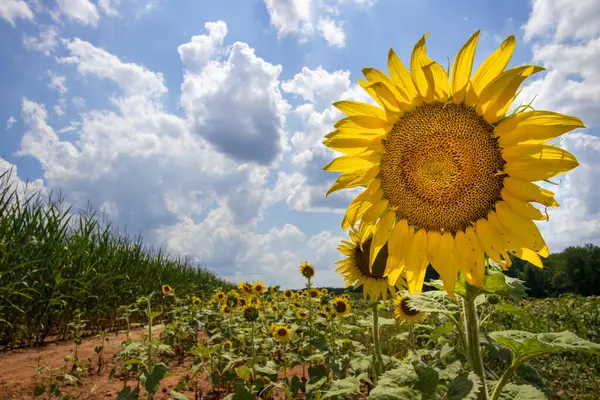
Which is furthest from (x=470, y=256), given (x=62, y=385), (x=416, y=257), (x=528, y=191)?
(x=62, y=385)

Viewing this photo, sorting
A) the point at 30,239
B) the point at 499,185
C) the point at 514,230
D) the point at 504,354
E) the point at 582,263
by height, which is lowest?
the point at 504,354

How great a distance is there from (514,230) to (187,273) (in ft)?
50.4

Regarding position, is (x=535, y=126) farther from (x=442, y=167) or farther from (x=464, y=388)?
(x=464, y=388)

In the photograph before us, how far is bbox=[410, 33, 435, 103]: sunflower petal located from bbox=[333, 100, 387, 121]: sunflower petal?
0.49ft

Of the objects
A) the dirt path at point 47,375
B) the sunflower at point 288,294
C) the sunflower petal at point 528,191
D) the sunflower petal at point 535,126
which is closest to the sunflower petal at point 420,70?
the sunflower petal at point 535,126

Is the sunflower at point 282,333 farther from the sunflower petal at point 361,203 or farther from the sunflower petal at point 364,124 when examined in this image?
the sunflower petal at point 364,124

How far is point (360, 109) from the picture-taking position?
1578 mm

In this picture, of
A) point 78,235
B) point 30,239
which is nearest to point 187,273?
point 78,235

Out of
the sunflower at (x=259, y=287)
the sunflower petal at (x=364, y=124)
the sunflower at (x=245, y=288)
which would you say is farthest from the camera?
the sunflower at (x=259, y=287)

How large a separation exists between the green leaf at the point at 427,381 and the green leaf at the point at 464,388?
0.20ft

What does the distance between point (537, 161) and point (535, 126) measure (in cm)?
11

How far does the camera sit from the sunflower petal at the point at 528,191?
1421 mm

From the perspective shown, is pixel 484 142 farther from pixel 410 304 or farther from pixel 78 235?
pixel 78 235

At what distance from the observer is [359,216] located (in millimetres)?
1707
